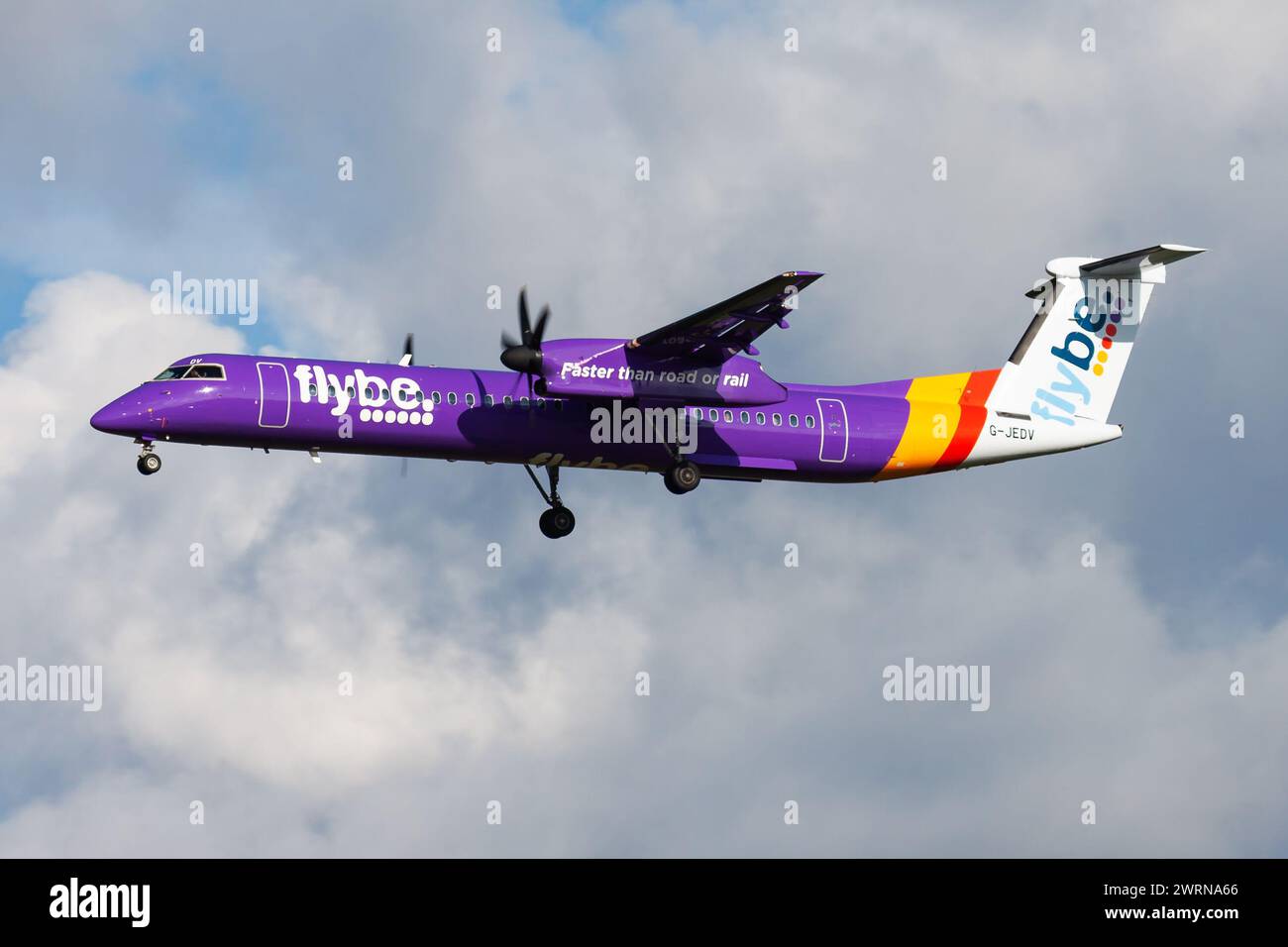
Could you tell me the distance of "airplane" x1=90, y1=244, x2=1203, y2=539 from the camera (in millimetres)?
Result: 31266

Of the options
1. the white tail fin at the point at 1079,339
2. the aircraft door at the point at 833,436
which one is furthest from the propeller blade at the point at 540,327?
the white tail fin at the point at 1079,339

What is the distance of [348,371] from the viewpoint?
105 ft

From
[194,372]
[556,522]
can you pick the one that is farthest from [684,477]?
[194,372]

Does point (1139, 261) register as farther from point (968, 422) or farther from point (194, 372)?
point (194, 372)

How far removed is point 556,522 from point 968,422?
26.7ft

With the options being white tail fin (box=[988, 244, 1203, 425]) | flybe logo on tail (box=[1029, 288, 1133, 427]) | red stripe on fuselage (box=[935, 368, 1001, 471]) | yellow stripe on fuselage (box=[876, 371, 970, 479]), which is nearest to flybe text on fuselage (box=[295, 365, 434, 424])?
yellow stripe on fuselage (box=[876, 371, 970, 479])

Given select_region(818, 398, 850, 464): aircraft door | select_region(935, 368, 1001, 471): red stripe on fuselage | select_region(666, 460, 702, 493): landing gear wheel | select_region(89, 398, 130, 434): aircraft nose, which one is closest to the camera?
select_region(89, 398, 130, 434): aircraft nose

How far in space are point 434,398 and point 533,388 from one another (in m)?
1.71

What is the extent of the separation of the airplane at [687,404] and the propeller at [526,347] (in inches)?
1.0

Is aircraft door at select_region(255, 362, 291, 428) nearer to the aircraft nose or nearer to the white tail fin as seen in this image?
the aircraft nose

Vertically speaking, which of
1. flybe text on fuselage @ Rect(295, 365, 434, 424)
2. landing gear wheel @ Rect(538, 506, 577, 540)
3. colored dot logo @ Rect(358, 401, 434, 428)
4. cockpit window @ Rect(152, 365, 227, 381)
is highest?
cockpit window @ Rect(152, 365, 227, 381)

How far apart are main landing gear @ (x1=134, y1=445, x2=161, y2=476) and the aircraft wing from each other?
833 cm

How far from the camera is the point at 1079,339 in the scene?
121 feet

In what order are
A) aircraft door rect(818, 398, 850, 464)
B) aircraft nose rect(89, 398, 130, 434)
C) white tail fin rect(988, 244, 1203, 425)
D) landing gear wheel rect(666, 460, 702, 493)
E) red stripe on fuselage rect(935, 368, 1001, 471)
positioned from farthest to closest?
white tail fin rect(988, 244, 1203, 425), red stripe on fuselage rect(935, 368, 1001, 471), aircraft door rect(818, 398, 850, 464), landing gear wheel rect(666, 460, 702, 493), aircraft nose rect(89, 398, 130, 434)
